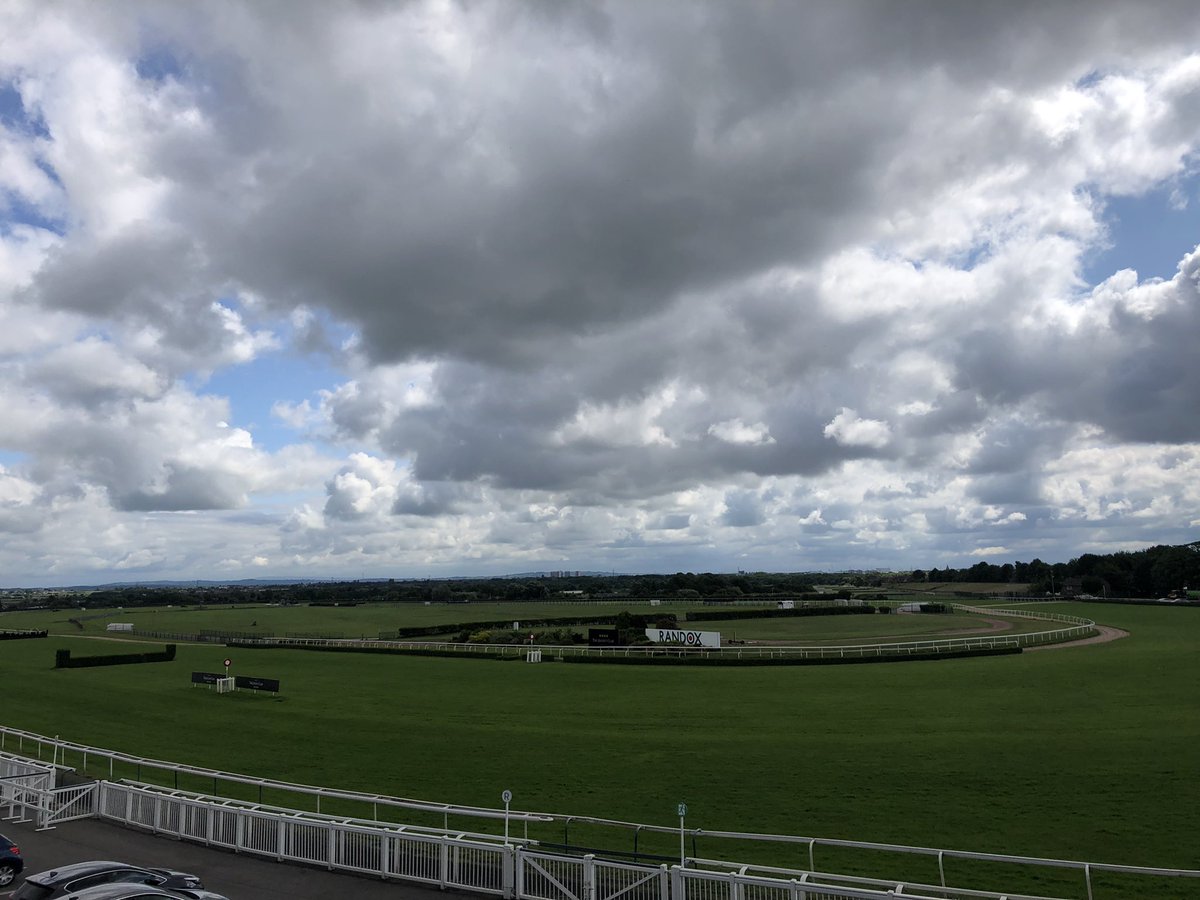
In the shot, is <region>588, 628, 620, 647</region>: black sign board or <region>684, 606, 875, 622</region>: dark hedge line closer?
<region>588, 628, 620, 647</region>: black sign board

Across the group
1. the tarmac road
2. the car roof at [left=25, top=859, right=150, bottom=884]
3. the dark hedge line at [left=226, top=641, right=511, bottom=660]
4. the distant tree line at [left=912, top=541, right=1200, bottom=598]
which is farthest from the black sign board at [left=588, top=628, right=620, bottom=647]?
the distant tree line at [left=912, top=541, right=1200, bottom=598]

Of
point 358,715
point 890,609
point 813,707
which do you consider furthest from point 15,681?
point 890,609

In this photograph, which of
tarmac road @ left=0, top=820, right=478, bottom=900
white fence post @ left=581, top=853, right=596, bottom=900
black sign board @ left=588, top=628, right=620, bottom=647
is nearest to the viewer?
white fence post @ left=581, top=853, right=596, bottom=900

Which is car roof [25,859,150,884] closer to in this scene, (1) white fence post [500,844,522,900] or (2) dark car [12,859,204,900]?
(2) dark car [12,859,204,900]

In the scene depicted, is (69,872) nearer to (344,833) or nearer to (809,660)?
(344,833)

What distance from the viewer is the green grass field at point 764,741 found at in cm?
1777

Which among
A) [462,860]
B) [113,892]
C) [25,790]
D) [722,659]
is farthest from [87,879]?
[722,659]

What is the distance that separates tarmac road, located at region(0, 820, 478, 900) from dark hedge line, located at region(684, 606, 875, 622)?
7637 cm

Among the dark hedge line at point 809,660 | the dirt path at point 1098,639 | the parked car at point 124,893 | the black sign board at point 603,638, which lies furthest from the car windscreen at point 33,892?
the dirt path at point 1098,639

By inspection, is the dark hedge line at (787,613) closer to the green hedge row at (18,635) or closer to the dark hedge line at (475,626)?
the dark hedge line at (475,626)

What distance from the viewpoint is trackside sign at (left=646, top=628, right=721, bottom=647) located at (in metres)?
59.4

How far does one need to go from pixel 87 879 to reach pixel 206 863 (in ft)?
11.1

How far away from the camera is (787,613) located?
95.4 meters

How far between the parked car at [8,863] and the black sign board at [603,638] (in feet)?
165
